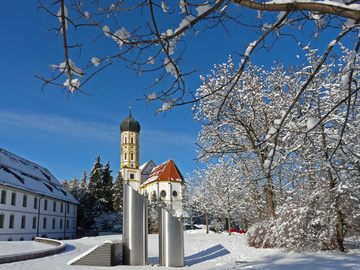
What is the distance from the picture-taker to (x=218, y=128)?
54.1ft

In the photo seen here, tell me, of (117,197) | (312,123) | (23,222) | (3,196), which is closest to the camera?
(312,123)

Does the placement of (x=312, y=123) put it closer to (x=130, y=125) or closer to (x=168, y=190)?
(x=168, y=190)

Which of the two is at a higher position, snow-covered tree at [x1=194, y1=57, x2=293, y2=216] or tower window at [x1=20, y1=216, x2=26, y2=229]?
snow-covered tree at [x1=194, y1=57, x2=293, y2=216]

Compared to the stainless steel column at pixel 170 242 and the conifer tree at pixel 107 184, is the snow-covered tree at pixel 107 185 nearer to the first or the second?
the conifer tree at pixel 107 184

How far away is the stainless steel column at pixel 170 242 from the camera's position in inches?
486

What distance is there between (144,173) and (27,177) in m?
43.5

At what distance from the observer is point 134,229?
1254 centimetres

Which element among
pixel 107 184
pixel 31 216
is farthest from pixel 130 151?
pixel 31 216

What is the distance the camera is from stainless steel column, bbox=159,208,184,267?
12.4 metres

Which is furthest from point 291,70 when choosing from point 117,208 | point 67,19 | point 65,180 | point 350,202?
point 65,180

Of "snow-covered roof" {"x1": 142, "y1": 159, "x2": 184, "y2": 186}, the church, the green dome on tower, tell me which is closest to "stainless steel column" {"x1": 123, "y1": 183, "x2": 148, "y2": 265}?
the church

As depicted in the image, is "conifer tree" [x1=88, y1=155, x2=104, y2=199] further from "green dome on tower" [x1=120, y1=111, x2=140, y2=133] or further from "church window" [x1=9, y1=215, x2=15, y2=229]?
"green dome on tower" [x1=120, y1=111, x2=140, y2=133]

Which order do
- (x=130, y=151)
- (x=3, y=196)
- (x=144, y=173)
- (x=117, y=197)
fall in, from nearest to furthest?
(x=3, y=196) → (x=117, y=197) → (x=130, y=151) → (x=144, y=173)

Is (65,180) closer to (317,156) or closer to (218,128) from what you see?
(218,128)
